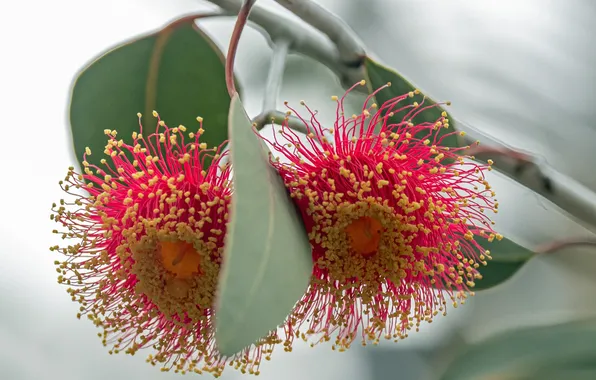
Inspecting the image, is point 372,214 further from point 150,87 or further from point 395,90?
point 150,87

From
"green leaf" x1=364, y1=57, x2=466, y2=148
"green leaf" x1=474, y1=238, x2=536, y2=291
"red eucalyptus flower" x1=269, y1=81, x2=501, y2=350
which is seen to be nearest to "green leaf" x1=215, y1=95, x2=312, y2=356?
"red eucalyptus flower" x1=269, y1=81, x2=501, y2=350

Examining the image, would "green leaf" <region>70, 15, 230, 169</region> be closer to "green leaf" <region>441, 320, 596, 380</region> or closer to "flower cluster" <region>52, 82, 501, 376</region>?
"flower cluster" <region>52, 82, 501, 376</region>

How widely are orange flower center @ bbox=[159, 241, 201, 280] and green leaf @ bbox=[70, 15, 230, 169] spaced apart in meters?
0.23

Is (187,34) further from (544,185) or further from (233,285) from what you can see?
(233,285)

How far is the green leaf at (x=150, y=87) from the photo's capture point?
0.94m

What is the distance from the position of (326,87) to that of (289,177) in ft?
3.38

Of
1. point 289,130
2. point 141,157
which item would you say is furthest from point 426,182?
point 141,157

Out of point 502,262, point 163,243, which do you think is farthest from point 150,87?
point 502,262

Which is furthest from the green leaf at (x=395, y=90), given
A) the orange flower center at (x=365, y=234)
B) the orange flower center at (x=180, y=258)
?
the orange flower center at (x=180, y=258)

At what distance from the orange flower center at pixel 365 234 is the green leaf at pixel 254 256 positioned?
170 millimetres

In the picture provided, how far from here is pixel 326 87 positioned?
5.51 feet

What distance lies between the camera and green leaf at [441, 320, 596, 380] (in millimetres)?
655

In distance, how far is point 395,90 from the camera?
88cm

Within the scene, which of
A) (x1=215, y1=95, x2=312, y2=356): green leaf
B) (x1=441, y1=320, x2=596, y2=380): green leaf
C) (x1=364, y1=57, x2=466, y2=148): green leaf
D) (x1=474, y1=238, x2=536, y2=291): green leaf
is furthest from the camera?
(x1=474, y1=238, x2=536, y2=291): green leaf
